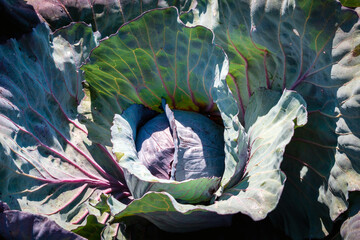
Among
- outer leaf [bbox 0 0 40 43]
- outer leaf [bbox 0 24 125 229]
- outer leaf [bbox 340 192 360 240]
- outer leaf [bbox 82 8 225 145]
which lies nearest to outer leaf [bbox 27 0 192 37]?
outer leaf [bbox 0 0 40 43]

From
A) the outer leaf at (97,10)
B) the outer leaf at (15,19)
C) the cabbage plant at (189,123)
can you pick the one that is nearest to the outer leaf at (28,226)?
the cabbage plant at (189,123)

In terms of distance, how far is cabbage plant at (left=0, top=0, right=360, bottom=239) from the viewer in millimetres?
1665

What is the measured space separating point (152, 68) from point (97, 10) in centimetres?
77

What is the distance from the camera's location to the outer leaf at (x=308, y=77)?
1679mm

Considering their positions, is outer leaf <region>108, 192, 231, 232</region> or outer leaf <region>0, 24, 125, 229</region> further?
outer leaf <region>0, 24, 125, 229</region>

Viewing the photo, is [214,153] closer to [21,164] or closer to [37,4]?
[21,164]

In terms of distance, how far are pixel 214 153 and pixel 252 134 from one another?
24cm

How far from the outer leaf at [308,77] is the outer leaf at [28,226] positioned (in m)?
1.26

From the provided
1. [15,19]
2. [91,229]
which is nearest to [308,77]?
[91,229]

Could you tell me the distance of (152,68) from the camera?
2.13 m

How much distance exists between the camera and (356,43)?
63.9 inches

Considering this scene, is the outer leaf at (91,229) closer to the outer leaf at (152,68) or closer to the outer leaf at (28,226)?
A: the outer leaf at (28,226)

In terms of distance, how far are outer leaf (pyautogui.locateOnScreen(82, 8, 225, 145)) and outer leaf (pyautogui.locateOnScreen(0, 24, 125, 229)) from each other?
20 centimetres

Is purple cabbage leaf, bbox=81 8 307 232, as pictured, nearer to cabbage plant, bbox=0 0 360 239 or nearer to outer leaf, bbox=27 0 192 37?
cabbage plant, bbox=0 0 360 239
